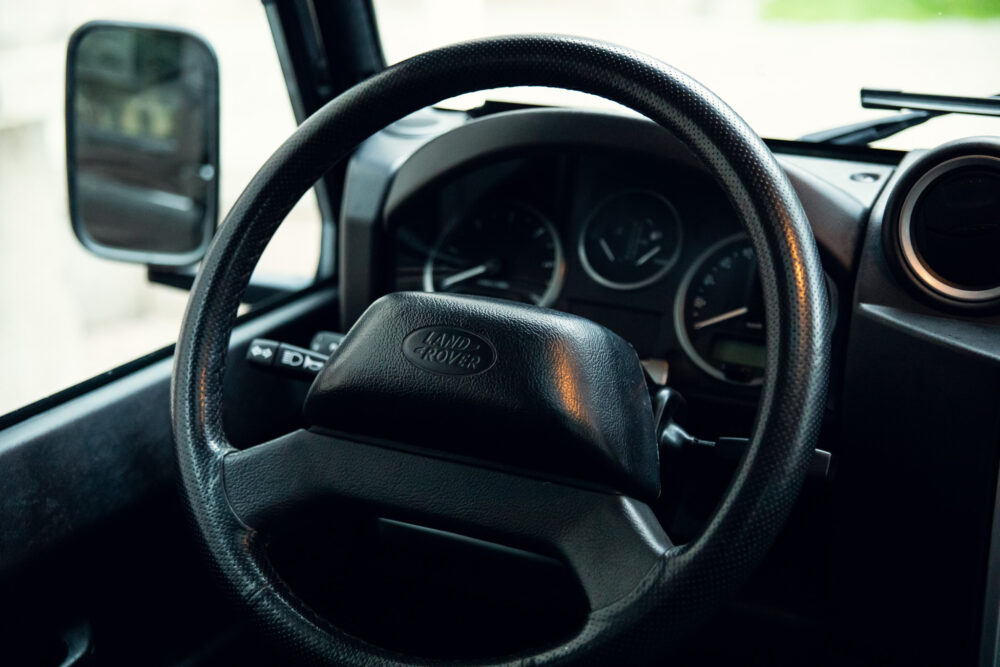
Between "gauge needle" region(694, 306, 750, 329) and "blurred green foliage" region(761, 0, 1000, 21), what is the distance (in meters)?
0.44

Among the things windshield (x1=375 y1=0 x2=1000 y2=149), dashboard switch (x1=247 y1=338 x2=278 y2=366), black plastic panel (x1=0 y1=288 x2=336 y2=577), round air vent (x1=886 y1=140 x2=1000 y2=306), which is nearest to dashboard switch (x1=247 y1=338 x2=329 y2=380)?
dashboard switch (x1=247 y1=338 x2=278 y2=366)

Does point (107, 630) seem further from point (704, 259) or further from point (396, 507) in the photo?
point (704, 259)

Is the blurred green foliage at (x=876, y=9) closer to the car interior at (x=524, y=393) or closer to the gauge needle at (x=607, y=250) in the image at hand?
the car interior at (x=524, y=393)

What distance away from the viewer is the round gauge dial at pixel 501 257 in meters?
1.45

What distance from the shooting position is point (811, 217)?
1.20 m

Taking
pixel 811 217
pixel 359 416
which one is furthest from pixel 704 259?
pixel 359 416

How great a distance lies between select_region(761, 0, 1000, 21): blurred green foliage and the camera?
1275 millimetres

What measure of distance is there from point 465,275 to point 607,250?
0.79ft

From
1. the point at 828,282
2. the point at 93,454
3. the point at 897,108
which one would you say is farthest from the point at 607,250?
the point at 93,454

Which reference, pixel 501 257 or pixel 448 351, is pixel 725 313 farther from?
pixel 448 351

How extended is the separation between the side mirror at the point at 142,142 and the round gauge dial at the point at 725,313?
0.80 meters

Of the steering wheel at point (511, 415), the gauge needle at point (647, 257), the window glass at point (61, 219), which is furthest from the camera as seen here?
the window glass at point (61, 219)

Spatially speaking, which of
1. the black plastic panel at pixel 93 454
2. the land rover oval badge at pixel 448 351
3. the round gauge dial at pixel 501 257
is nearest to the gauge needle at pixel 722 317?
→ the round gauge dial at pixel 501 257

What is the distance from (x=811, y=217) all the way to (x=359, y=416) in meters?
0.66
